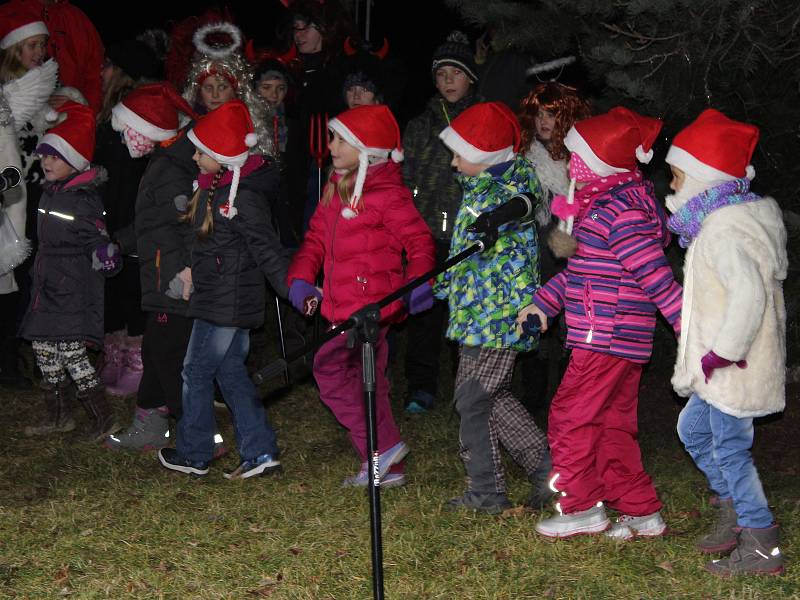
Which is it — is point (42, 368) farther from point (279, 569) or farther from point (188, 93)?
point (279, 569)

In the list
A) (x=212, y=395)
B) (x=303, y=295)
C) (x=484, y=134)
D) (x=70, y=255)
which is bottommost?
(x=212, y=395)

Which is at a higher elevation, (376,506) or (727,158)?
(727,158)

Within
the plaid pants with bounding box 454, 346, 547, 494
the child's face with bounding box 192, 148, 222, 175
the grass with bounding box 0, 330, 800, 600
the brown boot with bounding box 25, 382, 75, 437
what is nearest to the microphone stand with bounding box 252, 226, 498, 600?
the grass with bounding box 0, 330, 800, 600

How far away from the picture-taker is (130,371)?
779 centimetres

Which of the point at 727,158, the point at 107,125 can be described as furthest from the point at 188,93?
the point at 727,158

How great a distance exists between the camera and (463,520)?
5.54 meters

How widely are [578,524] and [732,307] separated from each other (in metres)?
1.33

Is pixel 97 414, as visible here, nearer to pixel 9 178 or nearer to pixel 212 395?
pixel 212 395

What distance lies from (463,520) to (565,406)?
2.60 feet

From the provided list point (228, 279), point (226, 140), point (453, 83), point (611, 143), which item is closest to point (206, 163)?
point (226, 140)

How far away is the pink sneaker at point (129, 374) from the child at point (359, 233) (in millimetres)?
2252

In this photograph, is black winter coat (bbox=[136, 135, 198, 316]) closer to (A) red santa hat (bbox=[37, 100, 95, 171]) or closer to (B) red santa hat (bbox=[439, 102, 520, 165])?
(A) red santa hat (bbox=[37, 100, 95, 171])

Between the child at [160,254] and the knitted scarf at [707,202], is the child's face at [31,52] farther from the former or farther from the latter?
the knitted scarf at [707,202]

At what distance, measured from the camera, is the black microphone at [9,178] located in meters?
6.86
